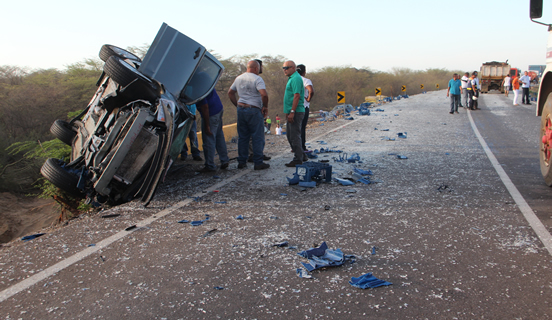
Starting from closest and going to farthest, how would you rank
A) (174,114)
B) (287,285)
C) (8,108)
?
(287,285)
(174,114)
(8,108)

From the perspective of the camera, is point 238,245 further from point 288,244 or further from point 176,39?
point 176,39

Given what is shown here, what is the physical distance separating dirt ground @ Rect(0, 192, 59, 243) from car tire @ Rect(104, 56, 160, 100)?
3.12m

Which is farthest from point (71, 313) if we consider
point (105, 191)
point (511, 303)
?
point (511, 303)

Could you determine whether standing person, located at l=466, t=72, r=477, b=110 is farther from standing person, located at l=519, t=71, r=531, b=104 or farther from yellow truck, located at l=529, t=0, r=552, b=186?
yellow truck, located at l=529, t=0, r=552, b=186

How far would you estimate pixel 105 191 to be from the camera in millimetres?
4895

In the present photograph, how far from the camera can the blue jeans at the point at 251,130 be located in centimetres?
734

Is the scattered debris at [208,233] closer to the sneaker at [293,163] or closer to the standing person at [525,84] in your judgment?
the sneaker at [293,163]

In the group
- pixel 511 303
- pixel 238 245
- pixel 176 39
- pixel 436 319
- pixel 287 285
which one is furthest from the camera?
pixel 176 39

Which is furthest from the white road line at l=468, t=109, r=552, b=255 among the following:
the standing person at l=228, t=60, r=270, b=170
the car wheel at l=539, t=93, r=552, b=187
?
the standing person at l=228, t=60, r=270, b=170

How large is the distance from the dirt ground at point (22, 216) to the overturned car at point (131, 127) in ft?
7.80

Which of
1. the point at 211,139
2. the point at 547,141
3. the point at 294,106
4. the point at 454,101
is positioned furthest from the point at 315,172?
the point at 454,101

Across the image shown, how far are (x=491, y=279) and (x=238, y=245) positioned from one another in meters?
2.16

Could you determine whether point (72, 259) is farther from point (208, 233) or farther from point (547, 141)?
point (547, 141)

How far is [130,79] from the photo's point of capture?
5508mm
